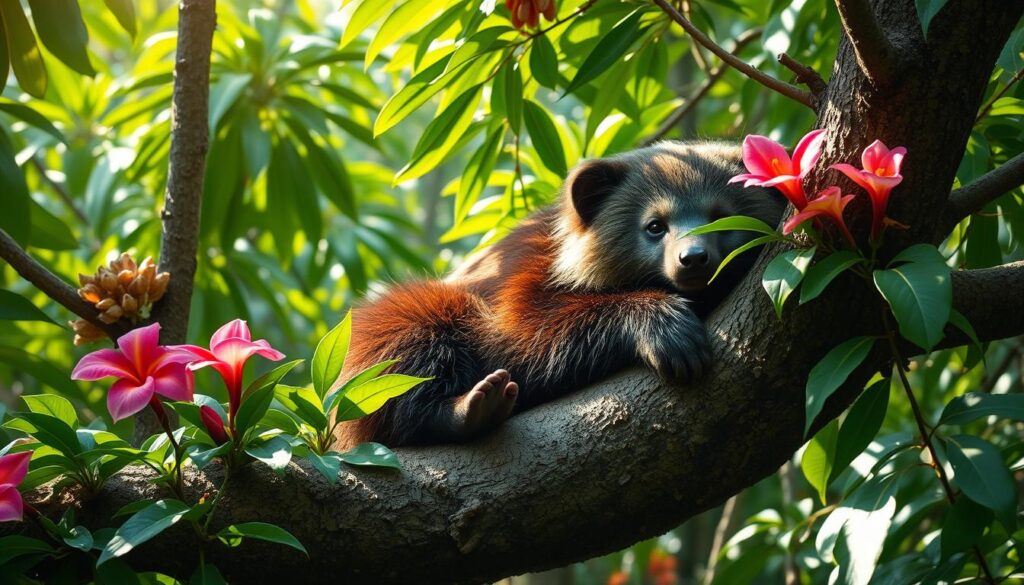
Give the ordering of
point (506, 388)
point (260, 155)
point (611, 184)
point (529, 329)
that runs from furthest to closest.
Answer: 1. point (260, 155)
2. point (611, 184)
3. point (529, 329)
4. point (506, 388)

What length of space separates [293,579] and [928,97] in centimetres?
204

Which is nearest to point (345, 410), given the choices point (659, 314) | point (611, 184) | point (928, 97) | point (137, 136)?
point (659, 314)

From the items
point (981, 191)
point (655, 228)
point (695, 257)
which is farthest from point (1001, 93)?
point (655, 228)

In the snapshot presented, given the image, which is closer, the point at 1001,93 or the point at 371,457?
the point at 371,457

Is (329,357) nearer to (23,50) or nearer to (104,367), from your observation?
(104,367)

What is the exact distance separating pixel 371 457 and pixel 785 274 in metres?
1.18

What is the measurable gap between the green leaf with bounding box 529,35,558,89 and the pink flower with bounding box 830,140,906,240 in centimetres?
139

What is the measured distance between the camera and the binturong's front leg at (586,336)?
2.87 metres

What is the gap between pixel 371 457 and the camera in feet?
8.47

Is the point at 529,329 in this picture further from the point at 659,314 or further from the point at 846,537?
Answer: the point at 846,537

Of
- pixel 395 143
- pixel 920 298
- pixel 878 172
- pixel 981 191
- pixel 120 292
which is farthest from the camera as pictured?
pixel 395 143

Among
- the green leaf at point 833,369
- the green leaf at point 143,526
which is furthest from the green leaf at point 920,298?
the green leaf at point 143,526

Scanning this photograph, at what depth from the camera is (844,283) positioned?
2.41 meters

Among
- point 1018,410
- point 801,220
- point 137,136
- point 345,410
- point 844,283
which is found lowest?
point 1018,410
